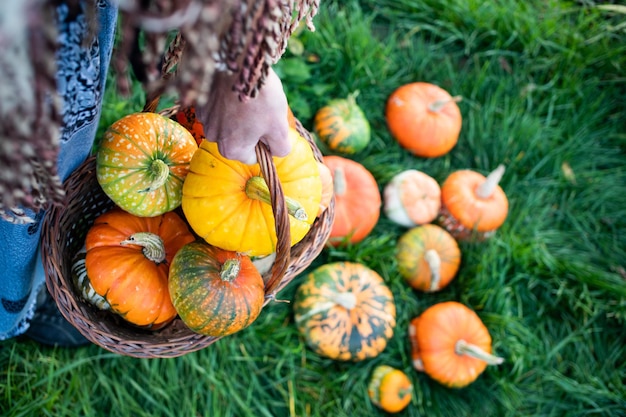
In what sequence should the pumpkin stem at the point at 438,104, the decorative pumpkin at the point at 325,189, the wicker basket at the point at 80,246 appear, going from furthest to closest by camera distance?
1. the pumpkin stem at the point at 438,104
2. the decorative pumpkin at the point at 325,189
3. the wicker basket at the point at 80,246

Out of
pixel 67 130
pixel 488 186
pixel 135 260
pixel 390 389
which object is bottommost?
pixel 390 389

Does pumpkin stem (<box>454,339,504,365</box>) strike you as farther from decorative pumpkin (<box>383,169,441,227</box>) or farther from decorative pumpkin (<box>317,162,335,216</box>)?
decorative pumpkin (<box>317,162,335,216</box>)

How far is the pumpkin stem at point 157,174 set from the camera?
1.05 m

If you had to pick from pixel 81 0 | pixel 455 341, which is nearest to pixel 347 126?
pixel 455 341

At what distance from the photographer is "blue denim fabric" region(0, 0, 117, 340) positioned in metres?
0.67

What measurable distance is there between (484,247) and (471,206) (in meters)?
0.16

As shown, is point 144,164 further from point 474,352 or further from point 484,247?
point 484,247

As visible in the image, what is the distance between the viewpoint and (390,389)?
164 centimetres

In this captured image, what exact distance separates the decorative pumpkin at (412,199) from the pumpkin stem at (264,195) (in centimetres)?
91

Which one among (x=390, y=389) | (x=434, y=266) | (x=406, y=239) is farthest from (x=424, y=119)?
(x=390, y=389)

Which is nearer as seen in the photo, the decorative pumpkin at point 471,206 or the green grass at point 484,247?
the green grass at point 484,247

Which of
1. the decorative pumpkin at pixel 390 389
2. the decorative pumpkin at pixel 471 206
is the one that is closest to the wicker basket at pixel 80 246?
the decorative pumpkin at pixel 390 389

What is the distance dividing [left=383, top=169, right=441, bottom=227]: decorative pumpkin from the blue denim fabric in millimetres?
1115

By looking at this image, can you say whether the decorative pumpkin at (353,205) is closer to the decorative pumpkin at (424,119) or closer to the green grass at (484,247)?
the green grass at (484,247)
